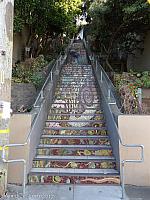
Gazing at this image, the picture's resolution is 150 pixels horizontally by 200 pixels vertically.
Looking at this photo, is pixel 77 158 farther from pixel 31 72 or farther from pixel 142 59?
pixel 142 59

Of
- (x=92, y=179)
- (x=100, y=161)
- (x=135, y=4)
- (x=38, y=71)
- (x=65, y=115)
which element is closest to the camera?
(x=92, y=179)

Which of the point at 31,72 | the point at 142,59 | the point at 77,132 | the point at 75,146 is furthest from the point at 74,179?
the point at 142,59

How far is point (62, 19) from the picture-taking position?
14.7 m

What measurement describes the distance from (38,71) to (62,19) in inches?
166

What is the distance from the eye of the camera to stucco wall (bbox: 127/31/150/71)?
14742 millimetres

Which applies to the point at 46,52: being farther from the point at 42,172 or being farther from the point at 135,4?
the point at 42,172

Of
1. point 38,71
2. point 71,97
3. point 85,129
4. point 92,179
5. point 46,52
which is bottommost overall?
point 92,179

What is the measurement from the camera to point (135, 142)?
20.4 feet

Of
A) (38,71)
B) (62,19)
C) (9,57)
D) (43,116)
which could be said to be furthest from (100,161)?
(62,19)

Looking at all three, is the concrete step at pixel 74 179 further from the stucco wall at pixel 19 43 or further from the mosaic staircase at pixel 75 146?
the stucco wall at pixel 19 43

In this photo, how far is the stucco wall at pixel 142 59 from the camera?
14742 mm

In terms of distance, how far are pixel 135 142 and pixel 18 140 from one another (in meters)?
2.70

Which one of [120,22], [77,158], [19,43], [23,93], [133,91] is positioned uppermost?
[120,22]

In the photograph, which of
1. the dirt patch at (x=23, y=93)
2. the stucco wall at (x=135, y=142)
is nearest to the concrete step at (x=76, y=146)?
the stucco wall at (x=135, y=142)
